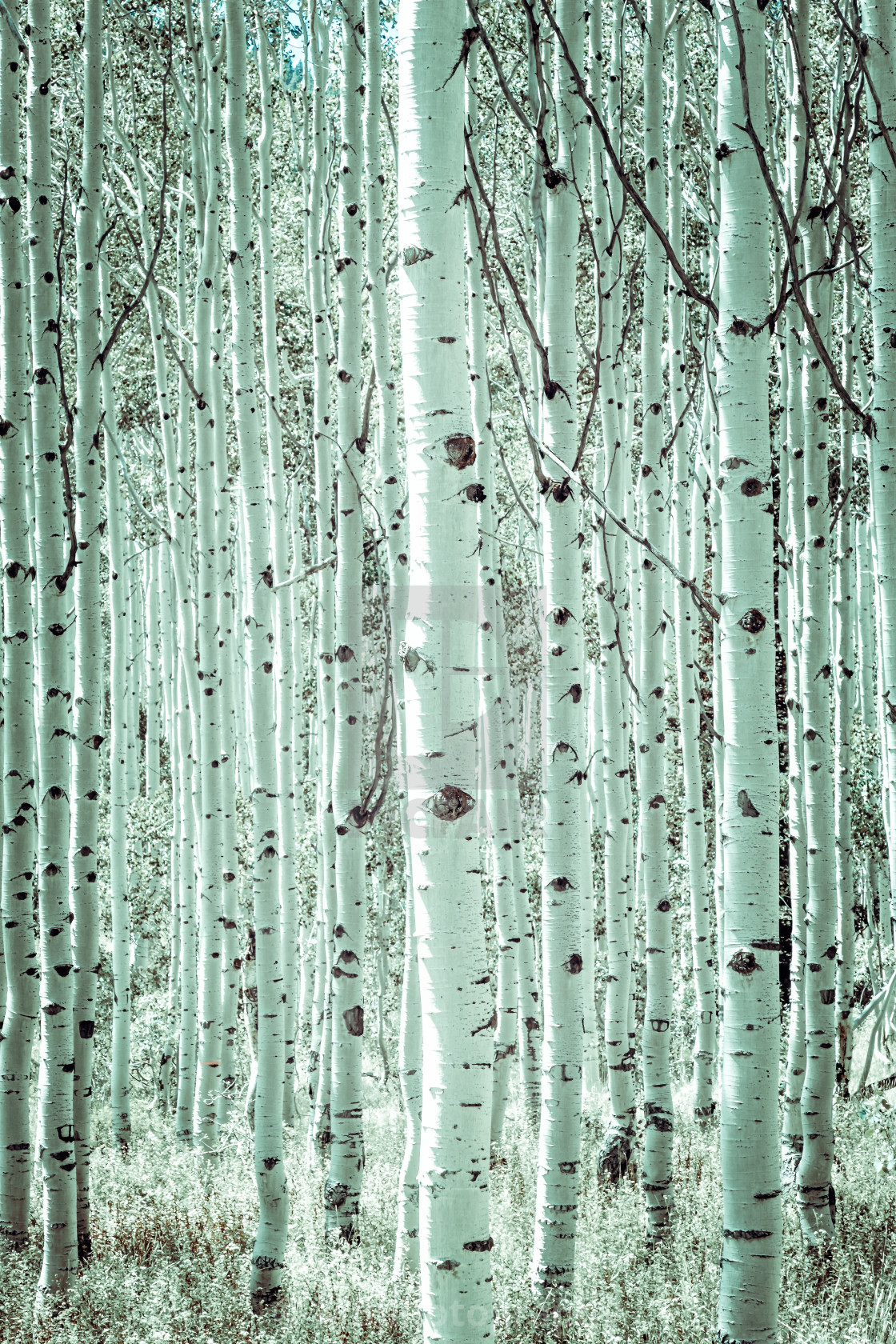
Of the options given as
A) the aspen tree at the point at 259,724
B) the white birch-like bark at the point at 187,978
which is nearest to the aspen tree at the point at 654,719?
the aspen tree at the point at 259,724

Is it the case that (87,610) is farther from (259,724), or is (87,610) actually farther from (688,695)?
(688,695)

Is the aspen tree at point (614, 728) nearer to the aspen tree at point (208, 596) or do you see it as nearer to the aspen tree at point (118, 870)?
the aspen tree at point (208, 596)

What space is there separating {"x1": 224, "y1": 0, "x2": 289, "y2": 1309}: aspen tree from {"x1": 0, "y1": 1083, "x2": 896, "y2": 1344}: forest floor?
35cm

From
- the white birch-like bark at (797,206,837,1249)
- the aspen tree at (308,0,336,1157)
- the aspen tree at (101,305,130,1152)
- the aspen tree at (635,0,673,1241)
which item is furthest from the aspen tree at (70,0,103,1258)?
the aspen tree at (101,305,130,1152)

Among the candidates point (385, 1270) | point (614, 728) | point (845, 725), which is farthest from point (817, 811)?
point (385, 1270)

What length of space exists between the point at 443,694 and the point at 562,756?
168 centimetres

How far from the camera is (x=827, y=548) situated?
5020 millimetres

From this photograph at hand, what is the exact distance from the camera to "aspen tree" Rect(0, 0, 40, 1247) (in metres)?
4.43

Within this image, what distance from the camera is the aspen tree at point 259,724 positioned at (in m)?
4.35

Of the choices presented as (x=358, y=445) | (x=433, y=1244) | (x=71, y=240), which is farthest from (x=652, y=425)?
(x=71, y=240)

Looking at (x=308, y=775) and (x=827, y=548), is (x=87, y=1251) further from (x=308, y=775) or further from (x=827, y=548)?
(x=308, y=775)

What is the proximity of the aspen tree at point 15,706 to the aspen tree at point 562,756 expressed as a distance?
233 cm

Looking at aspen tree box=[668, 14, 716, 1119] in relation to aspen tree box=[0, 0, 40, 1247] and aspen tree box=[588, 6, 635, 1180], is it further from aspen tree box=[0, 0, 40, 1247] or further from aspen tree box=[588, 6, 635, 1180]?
aspen tree box=[0, 0, 40, 1247]

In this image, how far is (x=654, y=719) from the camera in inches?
213
